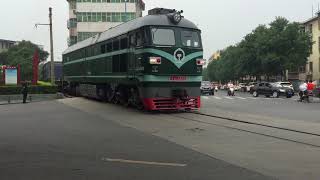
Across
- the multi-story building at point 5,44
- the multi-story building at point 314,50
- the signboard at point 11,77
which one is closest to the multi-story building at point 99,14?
the multi-story building at point 314,50

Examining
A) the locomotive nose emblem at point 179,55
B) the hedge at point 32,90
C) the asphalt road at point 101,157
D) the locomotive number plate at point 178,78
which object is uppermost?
the locomotive nose emblem at point 179,55

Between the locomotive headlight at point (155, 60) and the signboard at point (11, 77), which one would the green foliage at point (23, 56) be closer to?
the signboard at point (11, 77)

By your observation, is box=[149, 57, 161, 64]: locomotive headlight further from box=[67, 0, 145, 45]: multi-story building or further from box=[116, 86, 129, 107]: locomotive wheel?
box=[67, 0, 145, 45]: multi-story building

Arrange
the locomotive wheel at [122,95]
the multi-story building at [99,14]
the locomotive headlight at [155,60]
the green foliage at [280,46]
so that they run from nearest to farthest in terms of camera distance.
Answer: the locomotive headlight at [155,60], the locomotive wheel at [122,95], the green foliage at [280,46], the multi-story building at [99,14]

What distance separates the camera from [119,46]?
2541 cm

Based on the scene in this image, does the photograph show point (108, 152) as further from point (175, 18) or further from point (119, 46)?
point (119, 46)

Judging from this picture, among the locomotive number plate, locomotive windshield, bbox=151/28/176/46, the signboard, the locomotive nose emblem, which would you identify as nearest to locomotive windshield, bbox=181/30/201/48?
the locomotive nose emblem

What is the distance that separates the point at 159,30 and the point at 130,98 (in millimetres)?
4182

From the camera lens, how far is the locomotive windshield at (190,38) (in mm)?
22805

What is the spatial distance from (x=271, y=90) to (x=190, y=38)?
28.0m

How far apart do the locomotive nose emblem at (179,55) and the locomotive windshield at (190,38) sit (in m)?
0.38

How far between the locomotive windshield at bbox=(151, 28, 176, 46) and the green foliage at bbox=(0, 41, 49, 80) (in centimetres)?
8724

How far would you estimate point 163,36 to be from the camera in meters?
22.4

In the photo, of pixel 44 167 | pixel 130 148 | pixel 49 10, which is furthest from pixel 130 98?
pixel 49 10
